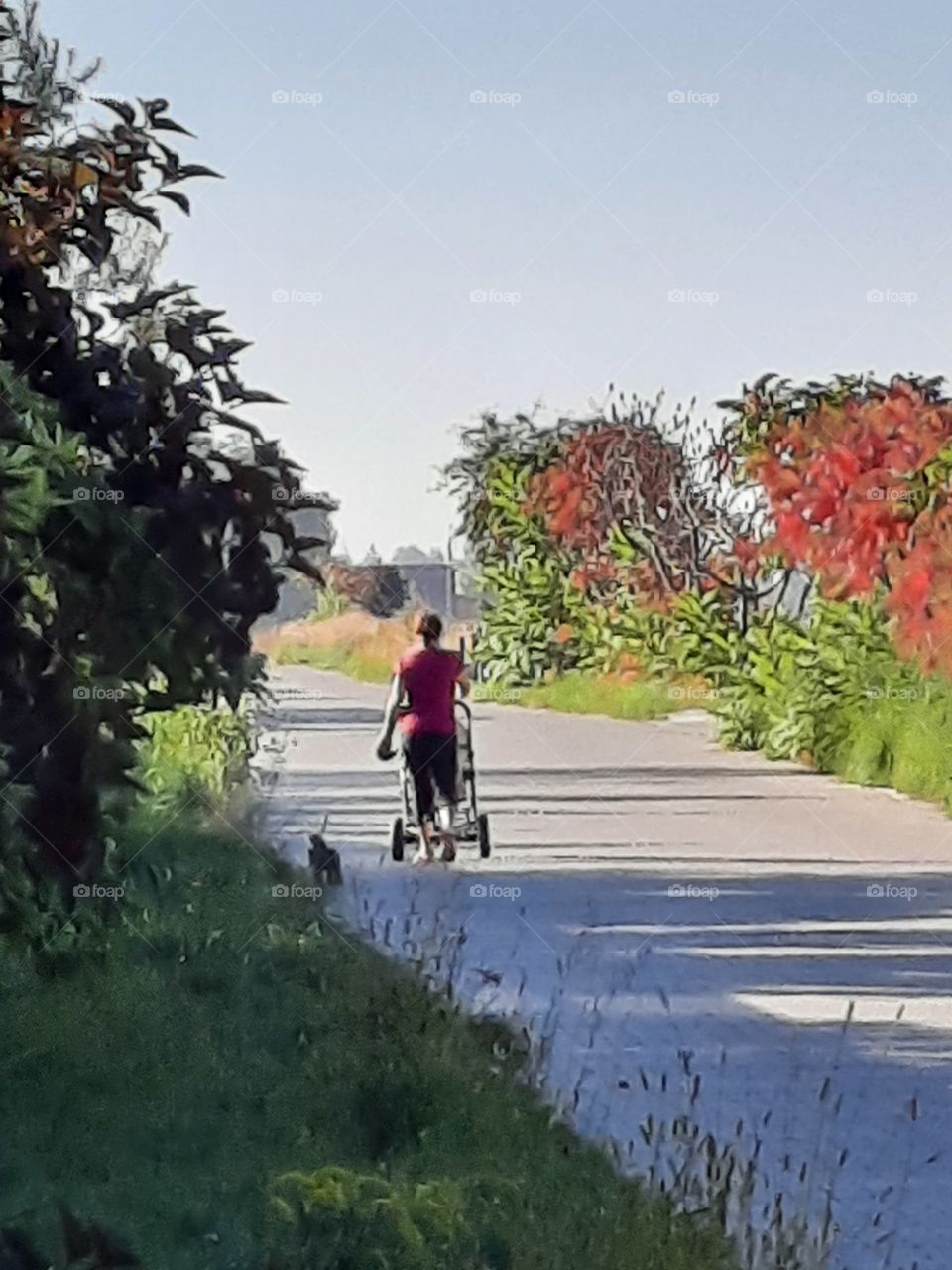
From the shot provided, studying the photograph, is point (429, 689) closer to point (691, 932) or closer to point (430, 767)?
point (430, 767)

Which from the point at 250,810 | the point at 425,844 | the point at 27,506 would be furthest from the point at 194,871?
the point at 27,506

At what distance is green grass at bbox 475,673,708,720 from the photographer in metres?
11.5

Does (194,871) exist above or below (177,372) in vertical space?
below

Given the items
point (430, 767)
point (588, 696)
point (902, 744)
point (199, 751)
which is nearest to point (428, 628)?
point (430, 767)

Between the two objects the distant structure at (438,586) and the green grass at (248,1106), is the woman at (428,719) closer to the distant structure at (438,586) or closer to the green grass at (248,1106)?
the distant structure at (438,586)

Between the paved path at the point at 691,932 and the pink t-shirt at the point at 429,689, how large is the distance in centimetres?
35

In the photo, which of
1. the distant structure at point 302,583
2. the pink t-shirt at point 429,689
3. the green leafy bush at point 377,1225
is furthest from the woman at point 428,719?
the green leafy bush at point 377,1225

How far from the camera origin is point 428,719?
29.9 feet

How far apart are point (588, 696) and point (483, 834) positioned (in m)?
2.54

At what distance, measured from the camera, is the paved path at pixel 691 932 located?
529 centimetres

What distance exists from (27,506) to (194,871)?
3533 millimetres

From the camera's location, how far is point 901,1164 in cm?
515

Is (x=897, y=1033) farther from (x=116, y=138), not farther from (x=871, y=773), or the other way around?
(x=871, y=773)

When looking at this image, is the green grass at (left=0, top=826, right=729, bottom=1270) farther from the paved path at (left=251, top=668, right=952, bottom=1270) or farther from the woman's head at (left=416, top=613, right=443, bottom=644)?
the woman's head at (left=416, top=613, right=443, bottom=644)
